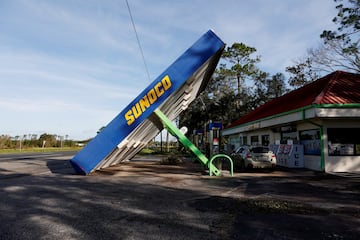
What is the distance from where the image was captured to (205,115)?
128 feet

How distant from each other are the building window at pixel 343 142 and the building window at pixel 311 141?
59 centimetres

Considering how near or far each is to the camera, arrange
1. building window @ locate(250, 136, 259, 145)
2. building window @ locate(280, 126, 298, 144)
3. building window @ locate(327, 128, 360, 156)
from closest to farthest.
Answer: building window @ locate(327, 128, 360, 156) → building window @ locate(280, 126, 298, 144) → building window @ locate(250, 136, 259, 145)

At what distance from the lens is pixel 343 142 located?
14.5 metres

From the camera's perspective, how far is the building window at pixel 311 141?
15.0 meters

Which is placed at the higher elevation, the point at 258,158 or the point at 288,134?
the point at 288,134

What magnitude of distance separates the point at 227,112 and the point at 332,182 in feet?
92.7

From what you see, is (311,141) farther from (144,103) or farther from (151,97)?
(144,103)

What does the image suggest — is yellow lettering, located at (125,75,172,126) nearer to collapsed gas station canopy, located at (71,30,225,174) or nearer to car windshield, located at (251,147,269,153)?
collapsed gas station canopy, located at (71,30,225,174)

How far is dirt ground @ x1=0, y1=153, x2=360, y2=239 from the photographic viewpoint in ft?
16.1

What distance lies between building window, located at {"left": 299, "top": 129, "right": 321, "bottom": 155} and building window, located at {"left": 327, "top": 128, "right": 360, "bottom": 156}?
23.1 inches

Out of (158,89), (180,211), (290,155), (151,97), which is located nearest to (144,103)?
(151,97)

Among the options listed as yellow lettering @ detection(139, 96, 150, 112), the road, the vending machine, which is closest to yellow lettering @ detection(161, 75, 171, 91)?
yellow lettering @ detection(139, 96, 150, 112)

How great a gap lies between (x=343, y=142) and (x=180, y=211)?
11266mm

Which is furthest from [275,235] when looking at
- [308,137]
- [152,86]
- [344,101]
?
[308,137]
